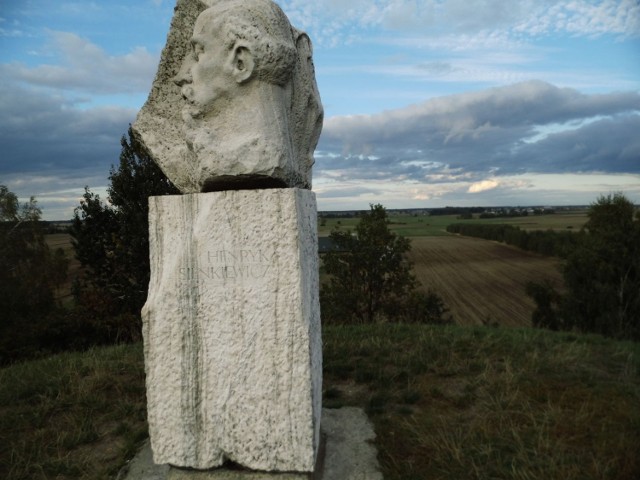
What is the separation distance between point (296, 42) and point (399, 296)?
10805 mm

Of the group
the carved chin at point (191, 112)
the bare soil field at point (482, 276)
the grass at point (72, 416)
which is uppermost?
the carved chin at point (191, 112)

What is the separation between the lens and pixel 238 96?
2584mm

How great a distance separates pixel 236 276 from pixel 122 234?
8.81 m

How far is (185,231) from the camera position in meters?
2.54

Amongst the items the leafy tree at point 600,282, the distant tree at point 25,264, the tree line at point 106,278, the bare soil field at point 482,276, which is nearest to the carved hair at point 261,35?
the tree line at point 106,278

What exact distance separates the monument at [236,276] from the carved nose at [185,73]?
166 millimetres

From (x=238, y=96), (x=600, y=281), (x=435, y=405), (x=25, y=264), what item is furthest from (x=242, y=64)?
(x=600, y=281)

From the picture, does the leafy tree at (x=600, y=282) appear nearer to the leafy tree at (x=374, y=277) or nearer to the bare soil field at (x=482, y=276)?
the bare soil field at (x=482, y=276)

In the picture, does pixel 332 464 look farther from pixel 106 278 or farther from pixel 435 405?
pixel 106 278

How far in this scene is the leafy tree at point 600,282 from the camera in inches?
621

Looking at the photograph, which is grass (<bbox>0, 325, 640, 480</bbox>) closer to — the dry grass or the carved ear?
the dry grass

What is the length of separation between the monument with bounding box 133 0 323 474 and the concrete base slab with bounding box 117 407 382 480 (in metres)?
0.07

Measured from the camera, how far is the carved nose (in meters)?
2.84

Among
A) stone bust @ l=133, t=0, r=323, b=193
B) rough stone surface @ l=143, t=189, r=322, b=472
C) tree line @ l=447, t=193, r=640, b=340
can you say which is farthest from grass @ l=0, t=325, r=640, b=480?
tree line @ l=447, t=193, r=640, b=340
